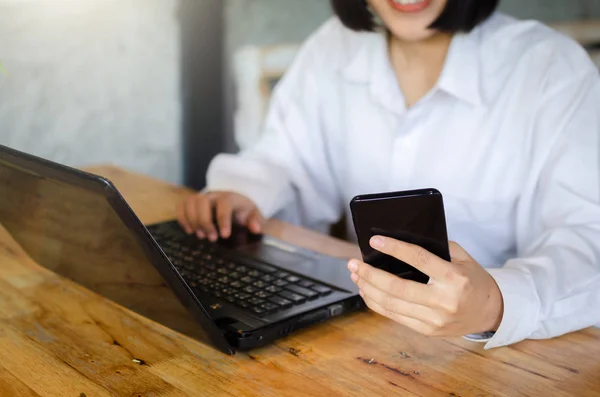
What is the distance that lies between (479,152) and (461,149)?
0.11 ft

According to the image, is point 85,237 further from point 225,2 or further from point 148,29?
point 225,2

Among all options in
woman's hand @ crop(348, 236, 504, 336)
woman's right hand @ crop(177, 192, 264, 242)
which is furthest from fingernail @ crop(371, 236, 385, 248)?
woman's right hand @ crop(177, 192, 264, 242)

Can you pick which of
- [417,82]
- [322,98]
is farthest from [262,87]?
[417,82]

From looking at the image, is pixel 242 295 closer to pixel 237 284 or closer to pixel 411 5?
pixel 237 284

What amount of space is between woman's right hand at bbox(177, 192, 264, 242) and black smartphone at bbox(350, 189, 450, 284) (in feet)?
1.50

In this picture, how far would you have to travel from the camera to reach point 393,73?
1318 mm

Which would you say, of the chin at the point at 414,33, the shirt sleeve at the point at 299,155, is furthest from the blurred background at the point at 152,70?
the chin at the point at 414,33

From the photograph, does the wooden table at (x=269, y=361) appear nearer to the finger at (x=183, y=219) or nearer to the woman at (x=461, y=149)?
the woman at (x=461, y=149)

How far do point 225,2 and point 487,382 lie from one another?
1.76 meters

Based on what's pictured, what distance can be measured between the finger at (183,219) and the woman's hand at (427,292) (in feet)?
1.51

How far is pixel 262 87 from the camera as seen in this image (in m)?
2.24

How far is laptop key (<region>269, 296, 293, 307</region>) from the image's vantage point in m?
0.78

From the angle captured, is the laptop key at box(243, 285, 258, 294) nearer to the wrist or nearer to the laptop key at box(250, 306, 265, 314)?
the laptop key at box(250, 306, 265, 314)

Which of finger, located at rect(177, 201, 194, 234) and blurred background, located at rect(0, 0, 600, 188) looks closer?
finger, located at rect(177, 201, 194, 234)
